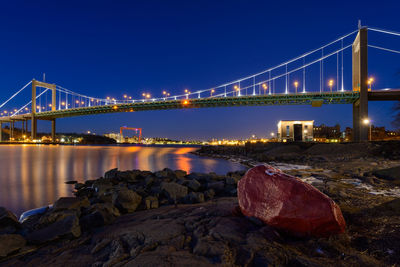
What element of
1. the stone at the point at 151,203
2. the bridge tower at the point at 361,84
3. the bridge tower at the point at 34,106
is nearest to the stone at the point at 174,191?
the stone at the point at 151,203

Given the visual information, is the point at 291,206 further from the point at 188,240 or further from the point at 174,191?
the point at 174,191

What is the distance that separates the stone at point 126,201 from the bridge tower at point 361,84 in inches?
975

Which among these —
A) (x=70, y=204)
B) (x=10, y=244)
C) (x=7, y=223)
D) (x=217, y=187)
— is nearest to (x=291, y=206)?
(x=217, y=187)

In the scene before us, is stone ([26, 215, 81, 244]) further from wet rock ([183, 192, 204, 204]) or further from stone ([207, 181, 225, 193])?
stone ([207, 181, 225, 193])

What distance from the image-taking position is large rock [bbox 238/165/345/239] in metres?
2.30

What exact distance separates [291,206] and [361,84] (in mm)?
27252

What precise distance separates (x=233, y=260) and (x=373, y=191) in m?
4.30

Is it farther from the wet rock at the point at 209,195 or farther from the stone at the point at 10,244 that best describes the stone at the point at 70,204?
the wet rock at the point at 209,195

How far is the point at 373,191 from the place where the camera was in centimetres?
464

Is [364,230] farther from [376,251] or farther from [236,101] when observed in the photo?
[236,101]

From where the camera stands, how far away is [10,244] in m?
2.52

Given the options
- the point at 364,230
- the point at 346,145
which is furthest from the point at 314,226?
the point at 346,145

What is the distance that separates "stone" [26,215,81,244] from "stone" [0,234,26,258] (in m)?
0.11

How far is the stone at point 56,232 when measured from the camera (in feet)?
8.87
